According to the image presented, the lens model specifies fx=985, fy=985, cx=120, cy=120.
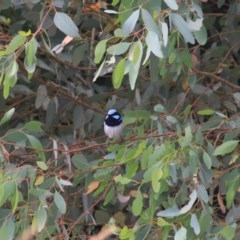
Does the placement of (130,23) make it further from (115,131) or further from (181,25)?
(115,131)

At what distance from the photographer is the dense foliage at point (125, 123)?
253 cm

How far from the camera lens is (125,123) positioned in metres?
3.05

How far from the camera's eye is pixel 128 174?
2.74 meters

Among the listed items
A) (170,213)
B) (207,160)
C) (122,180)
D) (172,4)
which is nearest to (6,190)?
(122,180)

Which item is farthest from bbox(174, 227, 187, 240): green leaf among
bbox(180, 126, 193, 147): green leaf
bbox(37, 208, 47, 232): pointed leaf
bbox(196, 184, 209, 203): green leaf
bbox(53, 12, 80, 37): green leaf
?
bbox(53, 12, 80, 37): green leaf

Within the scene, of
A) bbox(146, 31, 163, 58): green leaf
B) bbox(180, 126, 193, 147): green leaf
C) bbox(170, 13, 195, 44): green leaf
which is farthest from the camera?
bbox(180, 126, 193, 147): green leaf

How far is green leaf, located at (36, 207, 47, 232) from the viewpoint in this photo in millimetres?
2574

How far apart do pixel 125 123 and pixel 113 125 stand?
0.11m

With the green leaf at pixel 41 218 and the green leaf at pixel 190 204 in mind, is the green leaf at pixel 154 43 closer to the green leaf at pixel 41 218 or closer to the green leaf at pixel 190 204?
the green leaf at pixel 190 204

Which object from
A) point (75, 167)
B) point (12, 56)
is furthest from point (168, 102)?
point (12, 56)

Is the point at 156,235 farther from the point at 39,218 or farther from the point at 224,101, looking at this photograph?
the point at 224,101

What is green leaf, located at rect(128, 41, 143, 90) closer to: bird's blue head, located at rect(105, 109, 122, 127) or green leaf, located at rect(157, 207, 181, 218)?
green leaf, located at rect(157, 207, 181, 218)

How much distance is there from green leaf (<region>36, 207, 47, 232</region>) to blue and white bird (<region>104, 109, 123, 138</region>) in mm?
554

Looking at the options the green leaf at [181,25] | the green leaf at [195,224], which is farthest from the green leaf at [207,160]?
the green leaf at [181,25]
